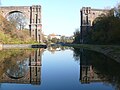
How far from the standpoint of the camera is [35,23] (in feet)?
311

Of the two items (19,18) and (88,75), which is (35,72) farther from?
(19,18)

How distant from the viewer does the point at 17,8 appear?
3666 inches

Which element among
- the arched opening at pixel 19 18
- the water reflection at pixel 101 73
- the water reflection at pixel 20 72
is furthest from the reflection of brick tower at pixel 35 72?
the arched opening at pixel 19 18

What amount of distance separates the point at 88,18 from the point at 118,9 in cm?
5141

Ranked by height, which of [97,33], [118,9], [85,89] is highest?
[118,9]

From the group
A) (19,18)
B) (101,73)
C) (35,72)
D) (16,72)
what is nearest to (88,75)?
(101,73)

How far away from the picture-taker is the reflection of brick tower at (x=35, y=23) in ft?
308

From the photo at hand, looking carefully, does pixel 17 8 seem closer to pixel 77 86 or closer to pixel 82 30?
pixel 82 30

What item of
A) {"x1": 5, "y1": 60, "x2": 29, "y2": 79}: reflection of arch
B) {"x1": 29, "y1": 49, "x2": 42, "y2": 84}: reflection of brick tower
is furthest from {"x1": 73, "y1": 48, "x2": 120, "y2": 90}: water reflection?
{"x1": 5, "y1": 60, "x2": 29, "y2": 79}: reflection of arch

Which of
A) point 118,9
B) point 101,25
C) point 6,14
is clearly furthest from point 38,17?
point 118,9

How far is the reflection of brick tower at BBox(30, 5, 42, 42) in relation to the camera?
94.0 meters

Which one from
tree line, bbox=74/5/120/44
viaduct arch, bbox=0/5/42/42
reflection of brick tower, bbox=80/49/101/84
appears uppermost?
viaduct arch, bbox=0/5/42/42

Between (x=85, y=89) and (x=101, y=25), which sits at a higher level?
(x=101, y=25)

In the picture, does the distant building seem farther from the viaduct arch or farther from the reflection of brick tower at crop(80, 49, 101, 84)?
the reflection of brick tower at crop(80, 49, 101, 84)
